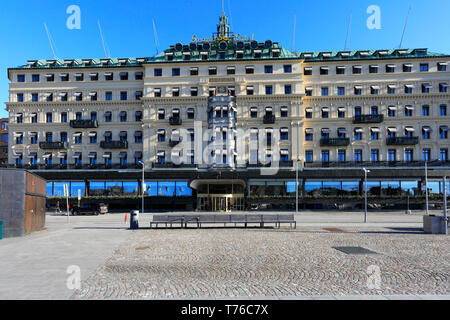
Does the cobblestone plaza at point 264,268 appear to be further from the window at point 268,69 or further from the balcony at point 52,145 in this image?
the balcony at point 52,145

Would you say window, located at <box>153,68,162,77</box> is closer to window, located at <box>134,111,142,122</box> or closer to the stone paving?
window, located at <box>134,111,142,122</box>

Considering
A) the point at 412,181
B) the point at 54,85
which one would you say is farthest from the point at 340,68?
the point at 54,85

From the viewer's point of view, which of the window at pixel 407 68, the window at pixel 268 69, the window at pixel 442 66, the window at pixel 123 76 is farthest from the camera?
the window at pixel 123 76

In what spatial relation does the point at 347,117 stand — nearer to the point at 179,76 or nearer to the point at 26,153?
the point at 179,76

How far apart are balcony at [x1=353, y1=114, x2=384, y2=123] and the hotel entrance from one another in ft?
71.8

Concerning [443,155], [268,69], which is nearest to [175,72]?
[268,69]

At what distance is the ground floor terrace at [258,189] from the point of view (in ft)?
151

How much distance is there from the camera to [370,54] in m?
53.2

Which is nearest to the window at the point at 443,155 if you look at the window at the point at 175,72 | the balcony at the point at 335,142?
the balcony at the point at 335,142

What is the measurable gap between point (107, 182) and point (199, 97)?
2047 centimetres

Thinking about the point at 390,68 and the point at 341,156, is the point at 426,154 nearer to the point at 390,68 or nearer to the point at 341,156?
the point at 341,156

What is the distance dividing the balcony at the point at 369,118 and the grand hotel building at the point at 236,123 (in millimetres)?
183

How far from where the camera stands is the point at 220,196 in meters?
46.7

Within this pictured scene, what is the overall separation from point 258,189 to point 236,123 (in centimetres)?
1129
